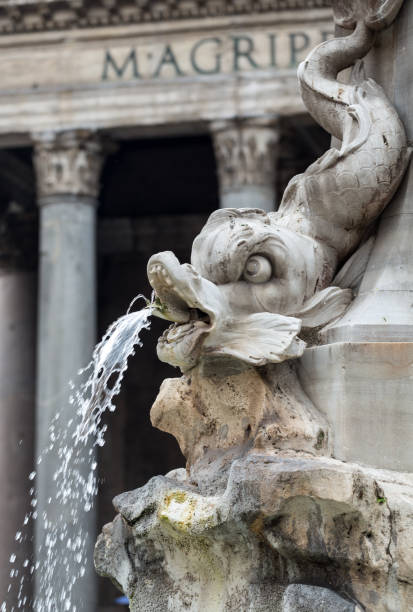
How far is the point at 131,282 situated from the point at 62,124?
282 inches

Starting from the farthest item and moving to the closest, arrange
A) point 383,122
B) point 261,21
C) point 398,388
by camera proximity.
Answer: point 261,21, point 383,122, point 398,388

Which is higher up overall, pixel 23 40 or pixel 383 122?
pixel 23 40

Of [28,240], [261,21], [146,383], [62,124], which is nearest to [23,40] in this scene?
[62,124]

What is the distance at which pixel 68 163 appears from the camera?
1734 cm

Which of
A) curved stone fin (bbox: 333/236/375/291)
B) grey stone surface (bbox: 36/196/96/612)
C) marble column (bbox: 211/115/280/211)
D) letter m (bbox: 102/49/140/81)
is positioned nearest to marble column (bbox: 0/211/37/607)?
grey stone surface (bbox: 36/196/96/612)

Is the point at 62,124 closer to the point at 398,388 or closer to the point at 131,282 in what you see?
the point at 131,282

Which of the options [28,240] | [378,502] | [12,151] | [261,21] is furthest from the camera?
[28,240]

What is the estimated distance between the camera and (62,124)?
17.5 m

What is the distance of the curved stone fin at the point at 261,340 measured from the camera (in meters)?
3.38

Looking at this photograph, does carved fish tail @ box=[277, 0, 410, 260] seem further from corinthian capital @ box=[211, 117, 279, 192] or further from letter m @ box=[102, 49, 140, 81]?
letter m @ box=[102, 49, 140, 81]

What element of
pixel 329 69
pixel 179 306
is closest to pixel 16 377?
pixel 329 69

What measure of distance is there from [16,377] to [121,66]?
22.8 ft

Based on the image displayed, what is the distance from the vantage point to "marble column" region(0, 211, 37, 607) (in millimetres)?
→ 21188

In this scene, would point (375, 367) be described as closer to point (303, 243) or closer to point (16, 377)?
point (303, 243)
